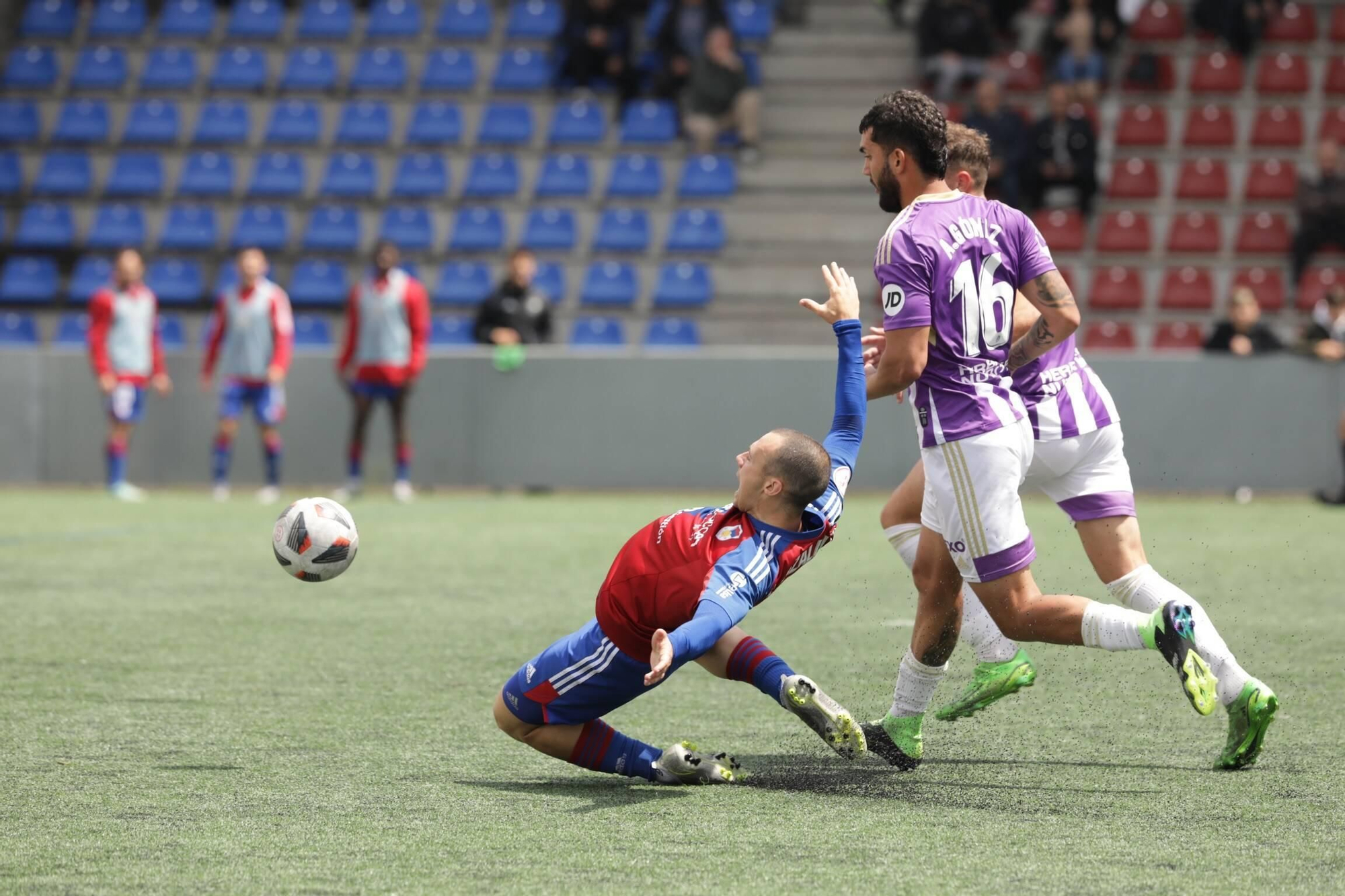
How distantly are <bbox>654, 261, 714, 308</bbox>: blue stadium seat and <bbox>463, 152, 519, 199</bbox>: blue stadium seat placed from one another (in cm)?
228

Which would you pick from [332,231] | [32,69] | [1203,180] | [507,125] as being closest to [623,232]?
[507,125]

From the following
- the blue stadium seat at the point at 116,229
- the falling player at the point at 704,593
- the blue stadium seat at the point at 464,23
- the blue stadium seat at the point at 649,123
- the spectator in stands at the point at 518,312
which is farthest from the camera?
the blue stadium seat at the point at 464,23

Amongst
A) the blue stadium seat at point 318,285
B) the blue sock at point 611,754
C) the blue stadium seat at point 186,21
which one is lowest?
the blue sock at point 611,754

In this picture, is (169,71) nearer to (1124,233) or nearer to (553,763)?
(1124,233)

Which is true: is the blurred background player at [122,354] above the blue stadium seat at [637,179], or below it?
below

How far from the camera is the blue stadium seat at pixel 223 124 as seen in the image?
20375mm

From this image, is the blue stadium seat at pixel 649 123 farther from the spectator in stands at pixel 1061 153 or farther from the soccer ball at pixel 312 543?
the soccer ball at pixel 312 543

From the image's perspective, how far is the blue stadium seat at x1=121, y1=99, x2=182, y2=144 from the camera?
20453 mm

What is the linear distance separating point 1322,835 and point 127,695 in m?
4.09

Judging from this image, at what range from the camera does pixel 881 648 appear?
7219 mm

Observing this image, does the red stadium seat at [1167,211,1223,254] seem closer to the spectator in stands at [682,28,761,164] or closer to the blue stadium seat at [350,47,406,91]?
the spectator in stands at [682,28,761,164]

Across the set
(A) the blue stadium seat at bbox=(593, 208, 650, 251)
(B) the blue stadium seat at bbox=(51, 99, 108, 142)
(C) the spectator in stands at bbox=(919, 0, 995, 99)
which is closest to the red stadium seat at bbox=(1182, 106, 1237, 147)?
(C) the spectator in stands at bbox=(919, 0, 995, 99)

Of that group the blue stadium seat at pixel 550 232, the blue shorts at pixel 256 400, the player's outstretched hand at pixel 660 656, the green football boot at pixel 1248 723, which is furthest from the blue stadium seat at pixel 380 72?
the player's outstretched hand at pixel 660 656

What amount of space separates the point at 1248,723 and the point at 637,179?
1542cm
